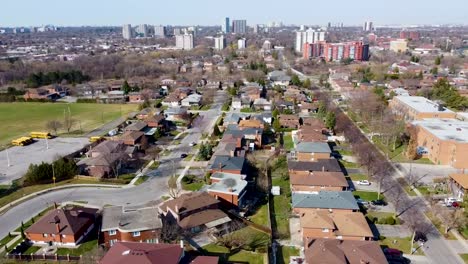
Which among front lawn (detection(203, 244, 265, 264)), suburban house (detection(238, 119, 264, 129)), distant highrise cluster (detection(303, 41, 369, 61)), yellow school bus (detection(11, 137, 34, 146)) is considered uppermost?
distant highrise cluster (detection(303, 41, 369, 61))

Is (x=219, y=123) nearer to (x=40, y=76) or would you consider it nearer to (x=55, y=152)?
(x=55, y=152)

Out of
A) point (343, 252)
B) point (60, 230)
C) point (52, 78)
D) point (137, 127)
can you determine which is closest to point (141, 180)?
point (60, 230)

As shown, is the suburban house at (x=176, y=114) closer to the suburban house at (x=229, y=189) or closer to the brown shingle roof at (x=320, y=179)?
the suburban house at (x=229, y=189)

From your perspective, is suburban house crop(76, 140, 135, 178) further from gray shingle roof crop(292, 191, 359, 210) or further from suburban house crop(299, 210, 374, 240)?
suburban house crop(299, 210, 374, 240)

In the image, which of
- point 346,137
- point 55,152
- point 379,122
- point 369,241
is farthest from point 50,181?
point 379,122

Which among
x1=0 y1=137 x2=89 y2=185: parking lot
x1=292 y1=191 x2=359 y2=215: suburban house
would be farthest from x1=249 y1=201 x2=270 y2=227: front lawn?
x1=0 y1=137 x2=89 y2=185: parking lot

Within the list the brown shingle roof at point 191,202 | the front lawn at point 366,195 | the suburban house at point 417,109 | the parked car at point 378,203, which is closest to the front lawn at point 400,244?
the parked car at point 378,203
